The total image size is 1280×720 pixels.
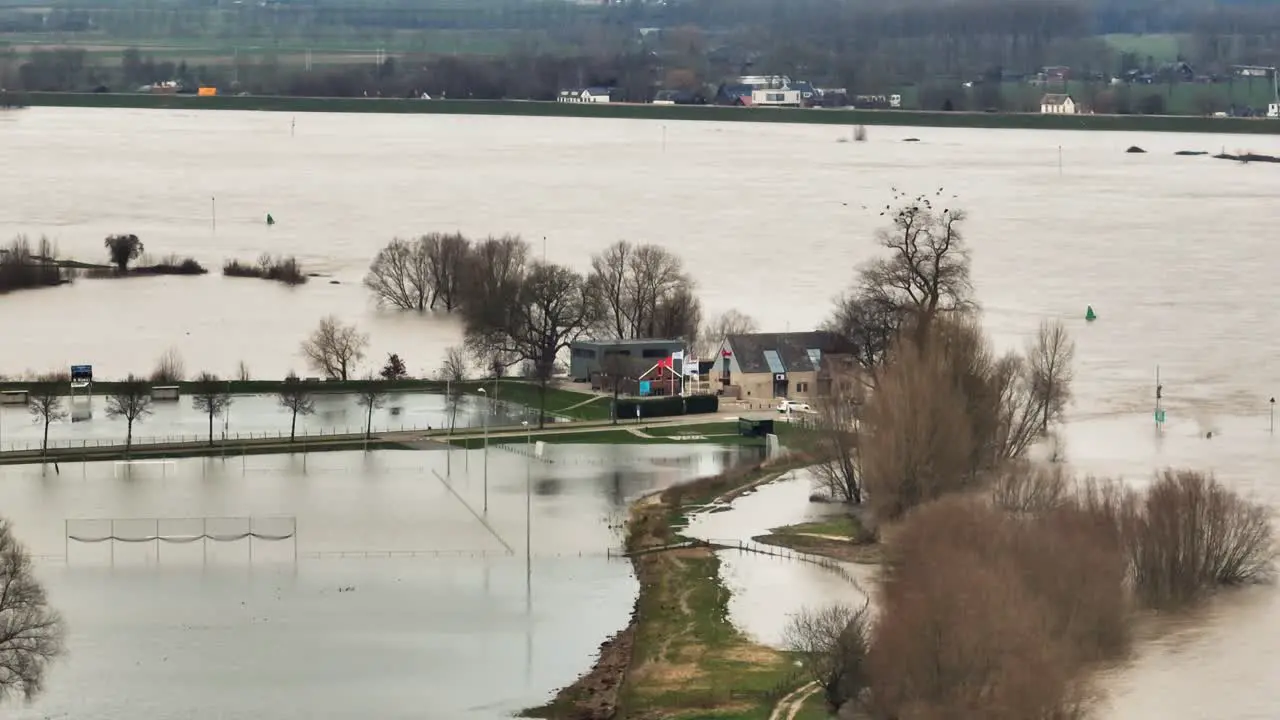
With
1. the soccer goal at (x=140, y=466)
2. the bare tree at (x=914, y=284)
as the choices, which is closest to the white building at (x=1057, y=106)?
the bare tree at (x=914, y=284)

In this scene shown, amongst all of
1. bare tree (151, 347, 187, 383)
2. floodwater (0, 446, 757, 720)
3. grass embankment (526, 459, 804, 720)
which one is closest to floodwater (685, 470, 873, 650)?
grass embankment (526, 459, 804, 720)

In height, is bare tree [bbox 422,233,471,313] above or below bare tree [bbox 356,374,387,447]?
above

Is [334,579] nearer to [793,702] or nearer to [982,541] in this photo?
[793,702]

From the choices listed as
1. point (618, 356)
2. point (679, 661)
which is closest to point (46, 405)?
point (618, 356)

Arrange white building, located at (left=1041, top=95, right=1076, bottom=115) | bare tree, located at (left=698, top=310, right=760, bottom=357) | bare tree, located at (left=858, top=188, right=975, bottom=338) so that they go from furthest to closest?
white building, located at (left=1041, top=95, right=1076, bottom=115) → bare tree, located at (left=698, top=310, right=760, bottom=357) → bare tree, located at (left=858, top=188, right=975, bottom=338)

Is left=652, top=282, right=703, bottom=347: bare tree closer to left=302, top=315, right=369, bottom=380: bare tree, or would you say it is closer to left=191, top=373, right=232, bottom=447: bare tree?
left=302, top=315, right=369, bottom=380: bare tree

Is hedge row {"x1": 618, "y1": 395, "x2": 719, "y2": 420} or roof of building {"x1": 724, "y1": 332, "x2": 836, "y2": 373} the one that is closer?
hedge row {"x1": 618, "y1": 395, "x2": 719, "y2": 420}
